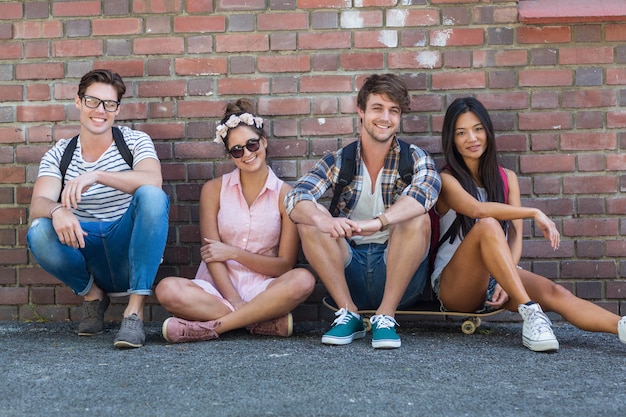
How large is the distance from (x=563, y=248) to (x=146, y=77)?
271 cm

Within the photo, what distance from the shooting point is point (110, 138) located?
441 centimetres

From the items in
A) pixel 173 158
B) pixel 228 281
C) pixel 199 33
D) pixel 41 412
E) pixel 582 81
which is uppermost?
A: pixel 199 33

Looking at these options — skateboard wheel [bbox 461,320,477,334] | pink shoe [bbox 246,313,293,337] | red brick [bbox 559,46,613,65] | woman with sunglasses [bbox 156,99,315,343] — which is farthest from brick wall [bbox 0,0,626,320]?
skateboard wheel [bbox 461,320,477,334]

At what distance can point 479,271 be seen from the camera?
13.2 feet

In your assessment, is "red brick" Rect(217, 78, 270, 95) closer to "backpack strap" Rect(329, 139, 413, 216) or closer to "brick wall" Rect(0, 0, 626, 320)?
"brick wall" Rect(0, 0, 626, 320)

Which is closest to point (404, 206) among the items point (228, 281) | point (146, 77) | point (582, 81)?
point (228, 281)

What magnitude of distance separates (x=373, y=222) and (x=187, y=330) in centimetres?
110

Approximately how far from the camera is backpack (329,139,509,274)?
13.9 feet

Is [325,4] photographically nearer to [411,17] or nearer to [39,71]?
[411,17]

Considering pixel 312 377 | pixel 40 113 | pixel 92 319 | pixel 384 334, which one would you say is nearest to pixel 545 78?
pixel 384 334

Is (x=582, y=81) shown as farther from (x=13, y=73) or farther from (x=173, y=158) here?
(x=13, y=73)

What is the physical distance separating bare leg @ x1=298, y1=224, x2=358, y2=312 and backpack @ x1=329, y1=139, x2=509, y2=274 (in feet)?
0.98

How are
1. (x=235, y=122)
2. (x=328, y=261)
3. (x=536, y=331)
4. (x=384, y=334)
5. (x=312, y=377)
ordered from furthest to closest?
(x=235, y=122) < (x=328, y=261) < (x=384, y=334) < (x=536, y=331) < (x=312, y=377)

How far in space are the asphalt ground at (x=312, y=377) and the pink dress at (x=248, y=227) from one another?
0.36 m
